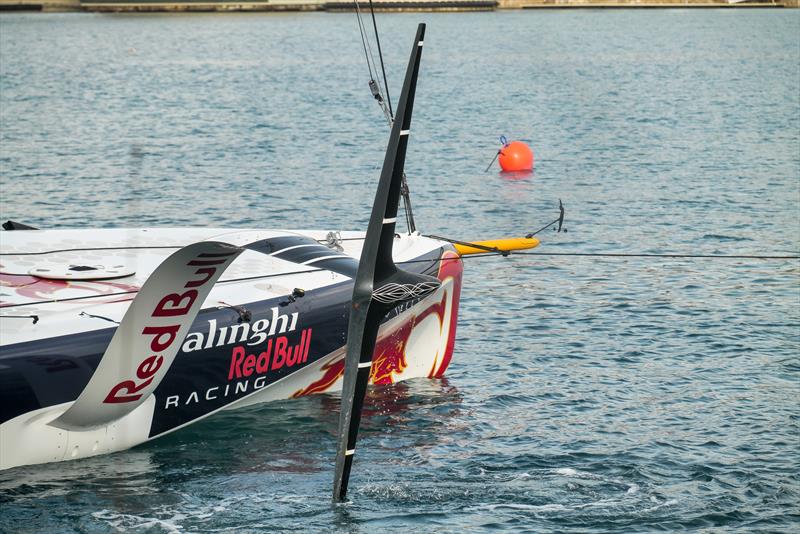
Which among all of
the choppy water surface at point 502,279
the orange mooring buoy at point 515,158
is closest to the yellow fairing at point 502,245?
the choppy water surface at point 502,279

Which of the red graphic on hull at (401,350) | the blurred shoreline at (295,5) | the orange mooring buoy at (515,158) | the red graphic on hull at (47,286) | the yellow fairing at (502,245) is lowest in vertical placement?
the red graphic on hull at (401,350)

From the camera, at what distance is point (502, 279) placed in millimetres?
22078

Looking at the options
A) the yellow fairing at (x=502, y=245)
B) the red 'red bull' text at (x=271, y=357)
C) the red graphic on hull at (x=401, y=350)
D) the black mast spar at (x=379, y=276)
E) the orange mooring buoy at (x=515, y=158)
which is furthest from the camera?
the orange mooring buoy at (x=515, y=158)

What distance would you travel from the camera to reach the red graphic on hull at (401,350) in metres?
14.8

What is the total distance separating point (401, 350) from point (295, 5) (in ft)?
387

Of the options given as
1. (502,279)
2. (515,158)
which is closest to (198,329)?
(502,279)

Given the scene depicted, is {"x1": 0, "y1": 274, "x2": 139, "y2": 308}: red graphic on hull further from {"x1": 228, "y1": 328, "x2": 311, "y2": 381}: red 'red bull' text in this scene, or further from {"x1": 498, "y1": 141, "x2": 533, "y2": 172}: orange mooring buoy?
{"x1": 498, "y1": 141, "x2": 533, "y2": 172}: orange mooring buoy

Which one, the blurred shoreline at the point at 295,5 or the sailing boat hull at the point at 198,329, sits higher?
the blurred shoreline at the point at 295,5

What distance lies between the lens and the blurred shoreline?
12575 cm

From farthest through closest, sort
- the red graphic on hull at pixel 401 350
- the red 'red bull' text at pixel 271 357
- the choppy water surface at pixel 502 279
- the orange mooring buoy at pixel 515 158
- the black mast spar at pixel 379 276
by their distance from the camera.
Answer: the orange mooring buoy at pixel 515 158 → the red graphic on hull at pixel 401 350 → the red 'red bull' text at pixel 271 357 → the choppy water surface at pixel 502 279 → the black mast spar at pixel 379 276

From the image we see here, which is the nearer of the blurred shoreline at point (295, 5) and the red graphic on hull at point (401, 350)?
the red graphic on hull at point (401, 350)

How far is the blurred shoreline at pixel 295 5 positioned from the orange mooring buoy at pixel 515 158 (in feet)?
291

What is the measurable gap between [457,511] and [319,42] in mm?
81879

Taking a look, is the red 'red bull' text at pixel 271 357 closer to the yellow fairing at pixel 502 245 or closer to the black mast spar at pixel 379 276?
the black mast spar at pixel 379 276
